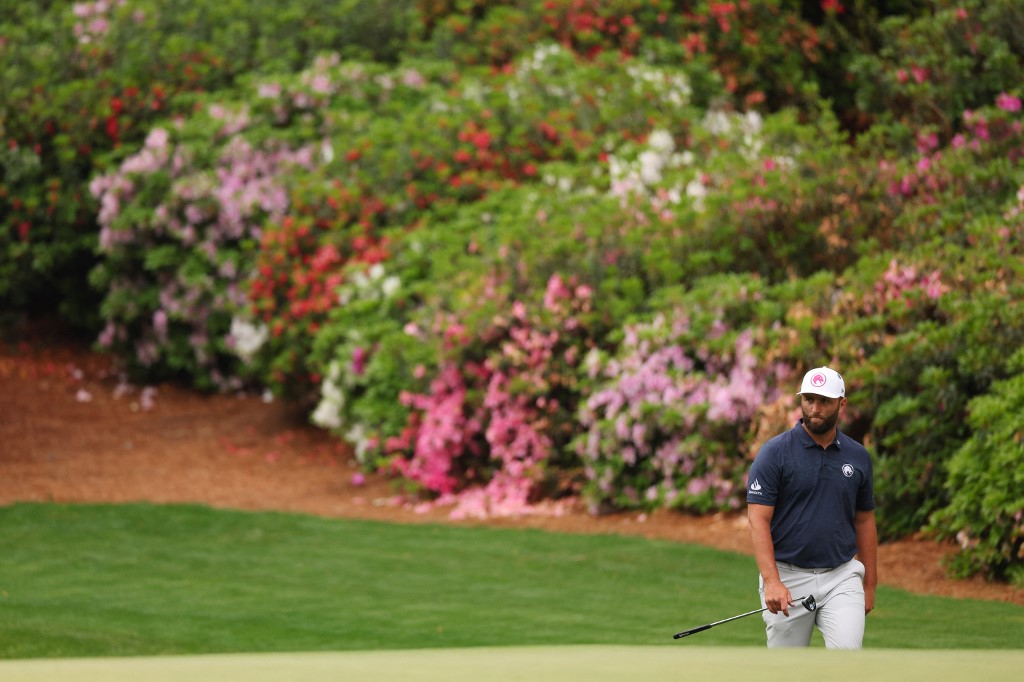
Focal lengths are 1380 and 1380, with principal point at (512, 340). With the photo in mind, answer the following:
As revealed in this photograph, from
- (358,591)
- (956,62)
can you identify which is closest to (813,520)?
(358,591)

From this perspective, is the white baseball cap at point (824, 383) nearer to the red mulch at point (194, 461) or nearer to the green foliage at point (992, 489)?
the green foliage at point (992, 489)

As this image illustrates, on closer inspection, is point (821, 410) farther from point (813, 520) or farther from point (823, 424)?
point (813, 520)

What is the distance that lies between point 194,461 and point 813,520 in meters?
9.50

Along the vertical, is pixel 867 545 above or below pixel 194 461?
above

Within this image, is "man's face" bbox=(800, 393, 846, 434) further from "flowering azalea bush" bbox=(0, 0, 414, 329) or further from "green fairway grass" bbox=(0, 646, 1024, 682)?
"flowering azalea bush" bbox=(0, 0, 414, 329)

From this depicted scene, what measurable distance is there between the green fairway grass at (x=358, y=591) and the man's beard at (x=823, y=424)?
2162 mm

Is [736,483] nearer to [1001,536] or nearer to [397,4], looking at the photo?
[1001,536]

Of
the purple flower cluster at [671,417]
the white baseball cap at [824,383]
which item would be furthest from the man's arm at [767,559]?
the purple flower cluster at [671,417]

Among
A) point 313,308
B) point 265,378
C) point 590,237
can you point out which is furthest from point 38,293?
point 590,237

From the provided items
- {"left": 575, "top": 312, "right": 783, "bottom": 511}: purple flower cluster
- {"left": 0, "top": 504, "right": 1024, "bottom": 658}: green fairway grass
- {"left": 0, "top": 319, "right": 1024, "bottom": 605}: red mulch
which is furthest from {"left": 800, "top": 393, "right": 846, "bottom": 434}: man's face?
{"left": 575, "top": 312, "right": 783, "bottom": 511}: purple flower cluster

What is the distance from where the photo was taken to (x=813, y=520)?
5.02m

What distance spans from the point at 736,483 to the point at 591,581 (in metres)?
1.94

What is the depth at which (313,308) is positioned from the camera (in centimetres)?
1335

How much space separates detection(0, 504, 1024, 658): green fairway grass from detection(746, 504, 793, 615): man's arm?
1.98m
